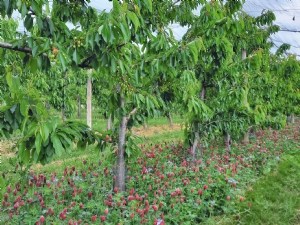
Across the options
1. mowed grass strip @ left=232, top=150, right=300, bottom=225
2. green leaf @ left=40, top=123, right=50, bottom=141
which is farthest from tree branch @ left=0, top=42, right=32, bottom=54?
mowed grass strip @ left=232, top=150, right=300, bottom=225

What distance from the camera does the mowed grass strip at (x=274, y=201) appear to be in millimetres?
4051

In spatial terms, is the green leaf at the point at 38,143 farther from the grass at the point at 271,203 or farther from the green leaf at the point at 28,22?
the grass at the point at 271,203

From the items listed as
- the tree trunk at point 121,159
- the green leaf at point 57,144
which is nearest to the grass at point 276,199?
the tree trunk at point 121,159

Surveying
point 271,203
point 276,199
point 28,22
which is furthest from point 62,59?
point 276,199

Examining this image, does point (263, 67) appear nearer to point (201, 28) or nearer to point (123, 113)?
point (201, 28)

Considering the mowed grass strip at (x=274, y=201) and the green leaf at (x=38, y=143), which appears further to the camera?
the mowed grass strip at (x=274, y=201)

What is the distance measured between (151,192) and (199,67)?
2.28 m

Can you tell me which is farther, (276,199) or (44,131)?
(276,199)

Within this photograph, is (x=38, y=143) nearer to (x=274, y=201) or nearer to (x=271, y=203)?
(x=271, y=203)

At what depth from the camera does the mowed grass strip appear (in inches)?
159

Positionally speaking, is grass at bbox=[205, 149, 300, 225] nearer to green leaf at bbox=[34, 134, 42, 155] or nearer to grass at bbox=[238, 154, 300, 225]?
grass at bbox=[238, 154, 300, 225]

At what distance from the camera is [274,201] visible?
477 cm

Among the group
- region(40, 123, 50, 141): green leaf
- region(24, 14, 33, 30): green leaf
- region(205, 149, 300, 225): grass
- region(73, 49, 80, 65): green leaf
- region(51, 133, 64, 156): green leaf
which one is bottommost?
region(205, 149, 300, 225): grass

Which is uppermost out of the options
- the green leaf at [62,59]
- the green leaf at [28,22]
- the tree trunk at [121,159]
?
the green leaf at [28,22]
